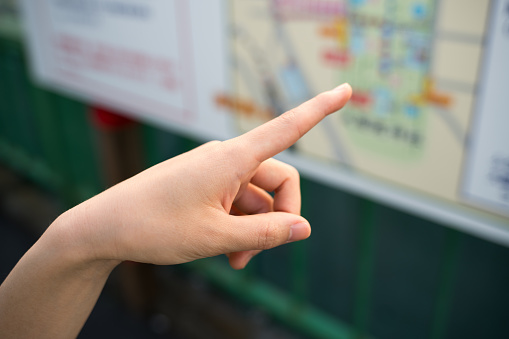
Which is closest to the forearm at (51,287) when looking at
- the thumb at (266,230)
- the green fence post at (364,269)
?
the thumb at (266,230)

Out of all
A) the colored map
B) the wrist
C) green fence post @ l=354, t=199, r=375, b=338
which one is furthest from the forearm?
green fence post @ l=354, t=199, r=375, b=338

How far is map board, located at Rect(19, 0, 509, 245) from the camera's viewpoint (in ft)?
3.33

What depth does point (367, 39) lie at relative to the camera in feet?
3.78

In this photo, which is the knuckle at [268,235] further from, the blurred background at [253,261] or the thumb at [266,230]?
the blurred background at [253,261]

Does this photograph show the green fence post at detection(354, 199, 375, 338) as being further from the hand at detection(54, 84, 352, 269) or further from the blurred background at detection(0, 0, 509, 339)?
the hand at detection(54, 84, 352, 269)

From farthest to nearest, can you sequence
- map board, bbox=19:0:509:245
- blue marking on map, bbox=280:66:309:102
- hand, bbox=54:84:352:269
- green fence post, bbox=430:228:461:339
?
green fence post, bbox=430:228:461:339 < blue marking on map, bbox=280:66:309:102 < map board, bbox=19:0:509:245 < hand, bbox=54:84:352:269

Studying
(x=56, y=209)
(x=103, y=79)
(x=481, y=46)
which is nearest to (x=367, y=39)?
(x=481, y=46)

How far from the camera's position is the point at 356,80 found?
121cm

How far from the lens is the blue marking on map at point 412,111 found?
1123mm

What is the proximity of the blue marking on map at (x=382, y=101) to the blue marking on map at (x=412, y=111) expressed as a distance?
4 cm

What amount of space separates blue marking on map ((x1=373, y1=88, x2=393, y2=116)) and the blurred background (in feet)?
0.16

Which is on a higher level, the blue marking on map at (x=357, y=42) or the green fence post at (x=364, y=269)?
the blue marking on map at (x=357, y=42)

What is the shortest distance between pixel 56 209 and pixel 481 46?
2565 millimetres

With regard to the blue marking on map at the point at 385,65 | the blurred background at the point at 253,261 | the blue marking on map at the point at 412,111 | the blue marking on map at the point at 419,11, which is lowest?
the blurred background at the point at 253,261
